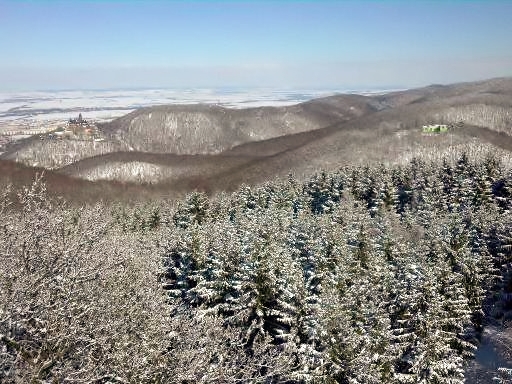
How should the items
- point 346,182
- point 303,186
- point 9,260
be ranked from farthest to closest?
point 303,186, point 346,182, point 9,260

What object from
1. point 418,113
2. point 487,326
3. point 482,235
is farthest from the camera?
point 418,113

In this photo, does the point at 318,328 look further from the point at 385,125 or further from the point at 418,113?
the point at 418,113

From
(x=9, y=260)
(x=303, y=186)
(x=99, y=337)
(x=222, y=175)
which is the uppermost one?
(x=9, y=260)

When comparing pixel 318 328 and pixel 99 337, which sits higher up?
pixel 99 337

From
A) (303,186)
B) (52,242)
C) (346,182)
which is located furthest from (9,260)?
(303,186)

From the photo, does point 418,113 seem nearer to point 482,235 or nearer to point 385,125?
point 385,125

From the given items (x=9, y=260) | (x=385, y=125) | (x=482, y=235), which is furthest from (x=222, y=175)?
(x=9, y=260)

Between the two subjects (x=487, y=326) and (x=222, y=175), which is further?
(x=222, y=175)
